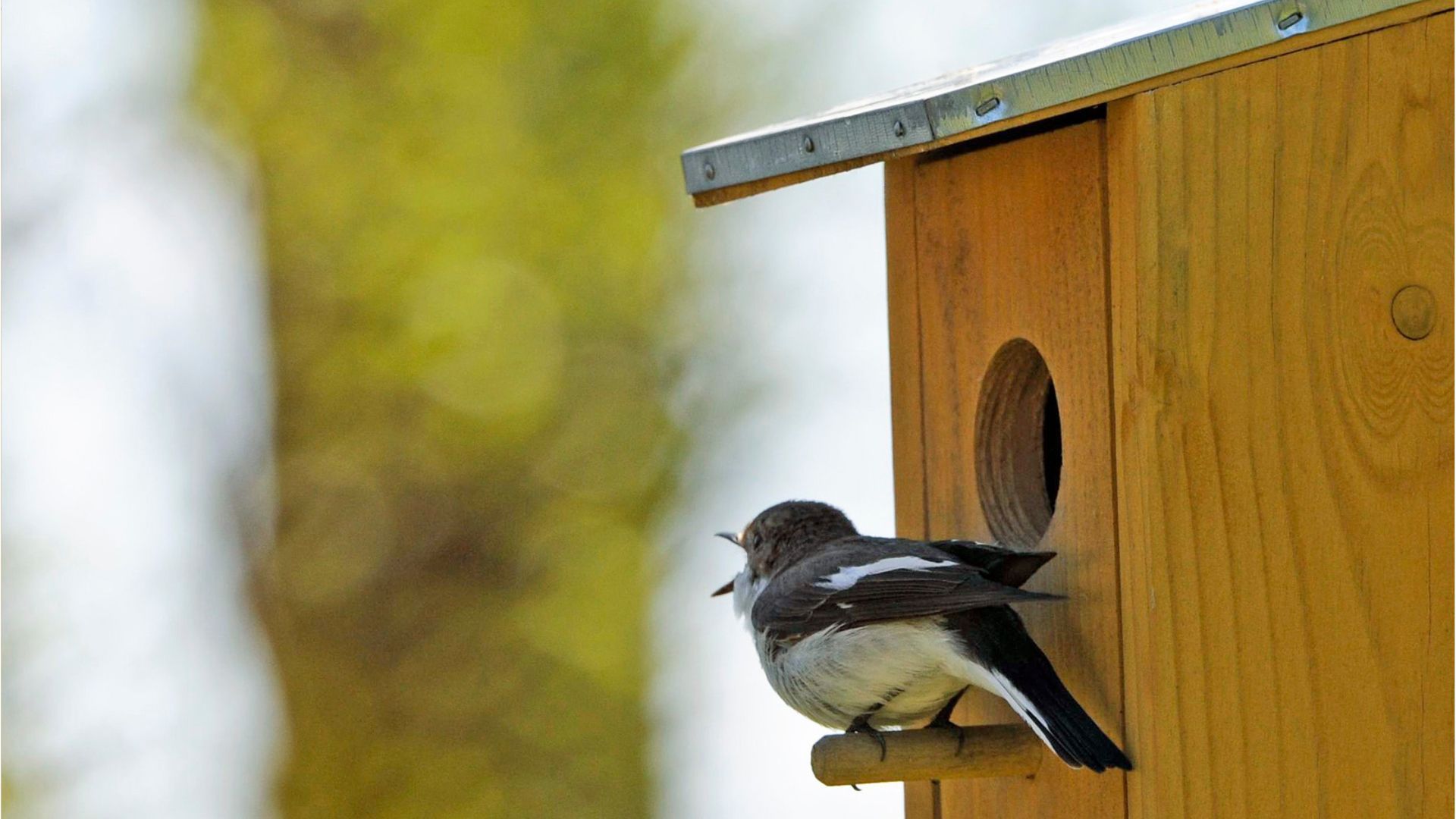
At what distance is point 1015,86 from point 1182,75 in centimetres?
27

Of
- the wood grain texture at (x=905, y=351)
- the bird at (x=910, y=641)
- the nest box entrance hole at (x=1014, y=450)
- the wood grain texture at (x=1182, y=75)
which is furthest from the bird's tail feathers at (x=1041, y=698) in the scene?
the wood grain texture at (x=1182, y=75)

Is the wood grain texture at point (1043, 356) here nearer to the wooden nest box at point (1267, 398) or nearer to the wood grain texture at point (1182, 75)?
the wooden nest box at point (1267, 398)

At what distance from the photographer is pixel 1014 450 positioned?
2.93 m

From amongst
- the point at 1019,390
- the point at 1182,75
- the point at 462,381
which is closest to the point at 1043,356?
the point at 1019,390

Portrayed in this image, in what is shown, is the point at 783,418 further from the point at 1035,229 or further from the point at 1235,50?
the point at 1235,50

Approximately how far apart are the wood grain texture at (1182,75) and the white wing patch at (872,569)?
25.2 inches

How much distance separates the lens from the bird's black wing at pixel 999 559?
261cm

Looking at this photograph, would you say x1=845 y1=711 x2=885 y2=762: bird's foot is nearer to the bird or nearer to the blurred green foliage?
the bird

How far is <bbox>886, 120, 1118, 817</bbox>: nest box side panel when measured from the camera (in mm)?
2545

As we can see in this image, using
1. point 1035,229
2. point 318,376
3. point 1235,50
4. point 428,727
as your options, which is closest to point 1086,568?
point 1035,229

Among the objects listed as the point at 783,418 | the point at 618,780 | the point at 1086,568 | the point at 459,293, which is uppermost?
the point at 459,293

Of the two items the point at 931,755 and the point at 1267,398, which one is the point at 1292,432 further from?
the point at 931,755

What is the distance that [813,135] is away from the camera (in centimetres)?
280

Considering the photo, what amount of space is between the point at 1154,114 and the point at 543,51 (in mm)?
4831
